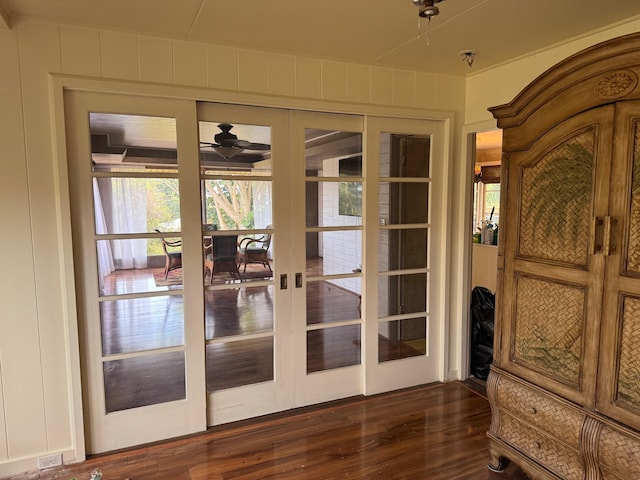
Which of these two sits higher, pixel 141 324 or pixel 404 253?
pixel 404 253

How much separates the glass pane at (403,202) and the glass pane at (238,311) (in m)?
1.06

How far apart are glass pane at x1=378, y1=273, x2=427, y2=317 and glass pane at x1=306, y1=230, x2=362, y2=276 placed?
0.97ft

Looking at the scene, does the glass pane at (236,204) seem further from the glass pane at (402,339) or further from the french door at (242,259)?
the glass pane at (402,339)

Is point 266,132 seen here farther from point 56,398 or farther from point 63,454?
point 63,454

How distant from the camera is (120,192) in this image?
8.33ft

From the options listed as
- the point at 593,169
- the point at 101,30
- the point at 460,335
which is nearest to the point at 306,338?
the point at 460,335

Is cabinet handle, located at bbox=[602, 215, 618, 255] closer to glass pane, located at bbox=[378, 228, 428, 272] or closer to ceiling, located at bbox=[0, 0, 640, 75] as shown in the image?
ceiling, located at bbox=[0, 0, 640, 75]

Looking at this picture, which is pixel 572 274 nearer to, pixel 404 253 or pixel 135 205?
pixel 404 253

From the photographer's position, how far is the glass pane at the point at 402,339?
11.1ft

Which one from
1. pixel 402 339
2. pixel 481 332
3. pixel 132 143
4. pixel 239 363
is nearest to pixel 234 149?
pixel 132 143

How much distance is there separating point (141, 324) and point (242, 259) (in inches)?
29.0

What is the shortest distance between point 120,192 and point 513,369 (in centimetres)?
243

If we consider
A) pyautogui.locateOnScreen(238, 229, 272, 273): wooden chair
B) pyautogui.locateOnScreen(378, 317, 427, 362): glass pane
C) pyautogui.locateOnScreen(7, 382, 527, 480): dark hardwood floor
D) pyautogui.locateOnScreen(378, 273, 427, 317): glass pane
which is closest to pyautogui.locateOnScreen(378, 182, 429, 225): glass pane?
pyautogui.locateOnScreen(378, 273, 427, 317): glass pane

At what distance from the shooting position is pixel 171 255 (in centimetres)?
268
